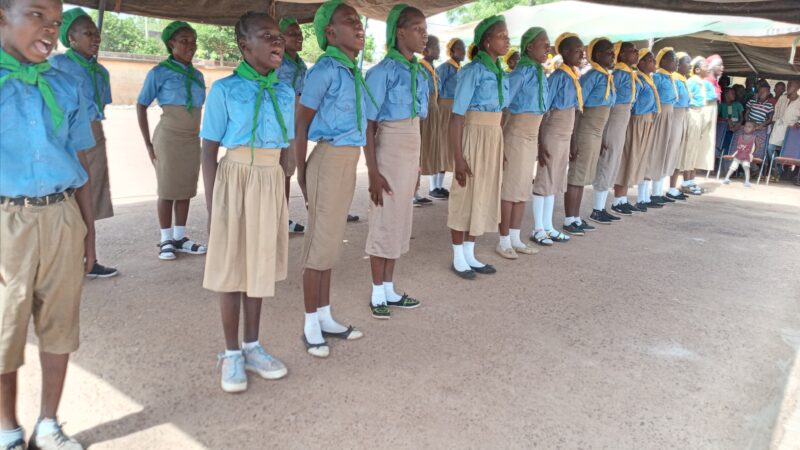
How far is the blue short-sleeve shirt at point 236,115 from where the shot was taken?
2609 millimetres

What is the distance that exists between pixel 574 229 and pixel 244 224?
4601 mm

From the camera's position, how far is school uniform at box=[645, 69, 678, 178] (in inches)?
298

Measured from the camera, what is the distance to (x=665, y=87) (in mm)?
7570

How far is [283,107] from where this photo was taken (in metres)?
2.77

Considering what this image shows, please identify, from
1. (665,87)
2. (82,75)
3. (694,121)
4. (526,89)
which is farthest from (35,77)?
(694,121)

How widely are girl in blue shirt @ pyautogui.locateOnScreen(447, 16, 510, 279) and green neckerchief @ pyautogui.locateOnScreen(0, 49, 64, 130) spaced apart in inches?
114

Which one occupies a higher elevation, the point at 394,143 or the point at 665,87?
the point at 665,87

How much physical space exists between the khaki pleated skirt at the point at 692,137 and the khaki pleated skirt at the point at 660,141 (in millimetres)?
986

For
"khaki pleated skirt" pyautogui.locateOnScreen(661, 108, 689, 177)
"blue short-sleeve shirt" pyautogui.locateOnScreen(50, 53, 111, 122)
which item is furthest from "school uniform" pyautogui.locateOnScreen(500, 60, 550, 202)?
"khaki pleated skirt" pyautogui.locateOnScreen(661, 108, 689, 177)

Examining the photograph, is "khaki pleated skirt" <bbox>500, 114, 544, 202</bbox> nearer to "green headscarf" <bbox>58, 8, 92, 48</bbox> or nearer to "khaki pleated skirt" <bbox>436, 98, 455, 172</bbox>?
"khaki pleated skirt" <bbox>436, 98, 455, 172</bbox>

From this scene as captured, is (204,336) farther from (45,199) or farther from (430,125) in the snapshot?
(430,125)

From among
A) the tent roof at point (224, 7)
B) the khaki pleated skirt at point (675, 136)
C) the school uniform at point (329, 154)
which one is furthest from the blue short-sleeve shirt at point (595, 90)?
the school uniform at point (329, 154)

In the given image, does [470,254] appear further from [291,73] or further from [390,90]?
[291,73]

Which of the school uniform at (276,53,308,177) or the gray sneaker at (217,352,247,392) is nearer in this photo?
the gray sneaker at (217,352,247,392)
